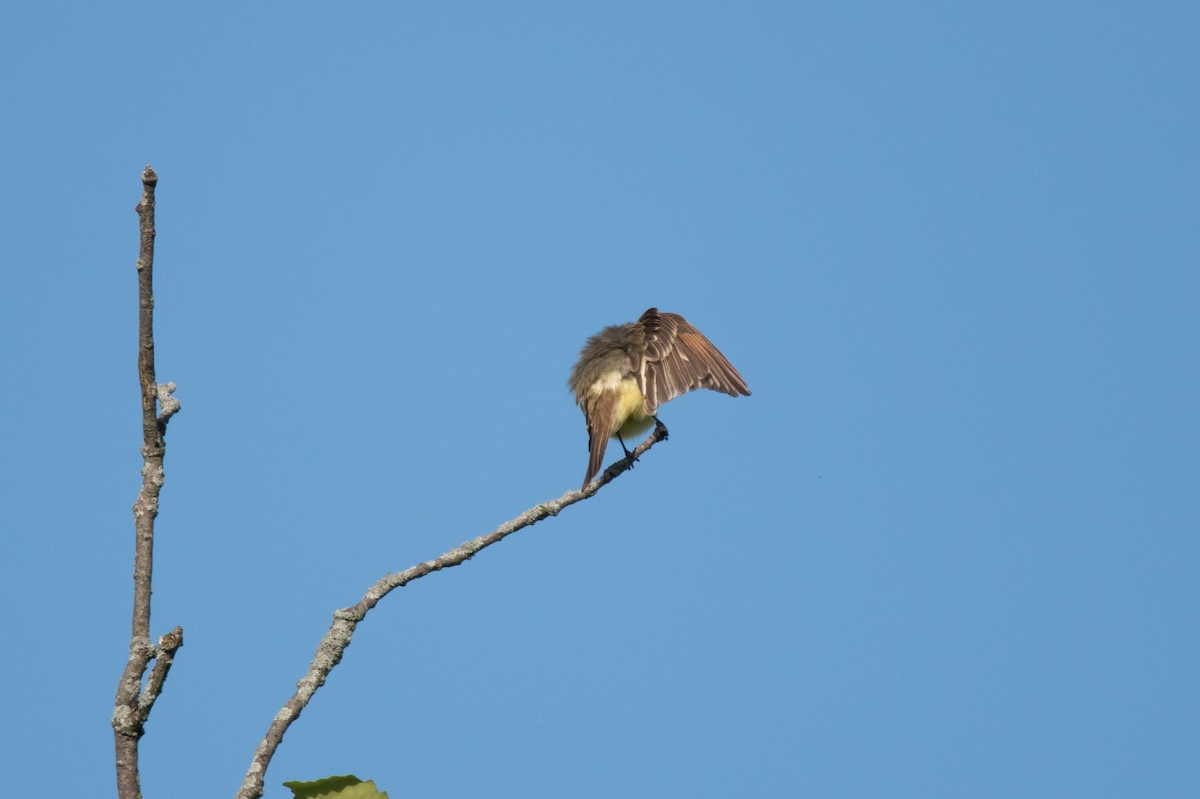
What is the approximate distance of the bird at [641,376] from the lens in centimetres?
866

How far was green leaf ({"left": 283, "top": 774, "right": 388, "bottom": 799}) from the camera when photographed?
8.58 feet

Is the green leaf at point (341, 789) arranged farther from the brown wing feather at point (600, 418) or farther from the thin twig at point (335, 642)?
the brown wing feather at point (600, 418)

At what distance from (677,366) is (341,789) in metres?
6.48

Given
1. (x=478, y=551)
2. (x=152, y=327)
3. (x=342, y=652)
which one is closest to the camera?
(x=152, y=327)

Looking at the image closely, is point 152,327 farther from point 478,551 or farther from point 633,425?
point 633,425

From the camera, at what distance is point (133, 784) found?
261 centimetres

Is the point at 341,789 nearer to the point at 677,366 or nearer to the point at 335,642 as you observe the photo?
the point at 335,642

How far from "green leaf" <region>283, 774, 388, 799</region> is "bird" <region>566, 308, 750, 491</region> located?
18.5 ft

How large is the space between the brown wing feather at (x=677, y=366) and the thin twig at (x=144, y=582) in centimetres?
576

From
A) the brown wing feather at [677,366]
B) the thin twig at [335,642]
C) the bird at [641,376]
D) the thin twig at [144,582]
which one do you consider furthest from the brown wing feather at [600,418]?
the thin twig at [144,582]

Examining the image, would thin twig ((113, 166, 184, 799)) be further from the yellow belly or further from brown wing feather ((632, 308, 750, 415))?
the yellow belly

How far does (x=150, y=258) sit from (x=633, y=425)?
6.68m

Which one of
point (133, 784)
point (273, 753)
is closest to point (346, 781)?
point (273, 753)

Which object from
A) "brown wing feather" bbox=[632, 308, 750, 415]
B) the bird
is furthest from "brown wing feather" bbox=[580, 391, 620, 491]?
"brown wing feather" bbox=[632, 308, 750, 415]
